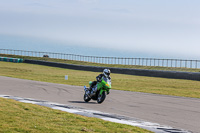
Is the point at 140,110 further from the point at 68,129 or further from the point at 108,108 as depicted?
the point at 68,129

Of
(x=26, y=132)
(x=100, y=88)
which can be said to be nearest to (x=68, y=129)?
(x=26, y=132)

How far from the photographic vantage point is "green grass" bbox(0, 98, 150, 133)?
8367 millimetres

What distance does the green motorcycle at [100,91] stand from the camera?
47.3 ft

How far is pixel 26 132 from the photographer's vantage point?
800cm

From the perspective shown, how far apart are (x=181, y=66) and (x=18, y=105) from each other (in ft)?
132

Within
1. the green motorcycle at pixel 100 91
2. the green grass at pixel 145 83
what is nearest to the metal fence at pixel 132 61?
the green grass at pixel 145 83

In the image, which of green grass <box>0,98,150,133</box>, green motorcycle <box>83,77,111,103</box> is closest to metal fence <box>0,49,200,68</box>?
green motorcycle <box>83,77,111,103</box>

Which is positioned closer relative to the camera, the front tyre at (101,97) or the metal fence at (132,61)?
the front tyre at (101,97)

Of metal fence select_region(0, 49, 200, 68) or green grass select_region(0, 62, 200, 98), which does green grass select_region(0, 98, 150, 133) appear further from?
metal fence select_region(0, 49, 200, 68)

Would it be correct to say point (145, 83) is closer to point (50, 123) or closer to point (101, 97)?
point (101, 97)

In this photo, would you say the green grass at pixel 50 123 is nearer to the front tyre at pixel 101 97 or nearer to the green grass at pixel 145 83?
the front tyre at pixel 101 97

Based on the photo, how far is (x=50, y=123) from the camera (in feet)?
30.3

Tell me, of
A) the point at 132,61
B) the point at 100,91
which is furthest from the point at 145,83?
the point at 132,61

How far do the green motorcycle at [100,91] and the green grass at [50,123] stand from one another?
3.64m
